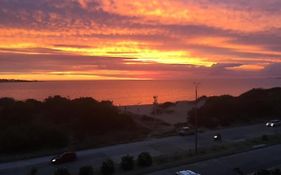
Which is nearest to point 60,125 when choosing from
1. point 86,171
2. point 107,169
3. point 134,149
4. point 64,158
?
point 134,149

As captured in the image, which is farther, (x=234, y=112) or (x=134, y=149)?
(x=234, y=112)

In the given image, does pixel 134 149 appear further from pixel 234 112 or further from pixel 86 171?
pixel 234 112

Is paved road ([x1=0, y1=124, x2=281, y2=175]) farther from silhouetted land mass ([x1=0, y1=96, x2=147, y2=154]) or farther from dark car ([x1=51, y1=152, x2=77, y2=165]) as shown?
silhouetted land mass ([x1=0, y1=96, x2=147, y2=154])

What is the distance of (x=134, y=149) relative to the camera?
43656mm

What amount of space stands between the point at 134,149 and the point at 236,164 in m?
12.6

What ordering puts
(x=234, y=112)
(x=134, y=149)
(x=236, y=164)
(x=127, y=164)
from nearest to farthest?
(x=127, y=164) → (x=236, y=164) → (x=134, y=149) → (x=234, y=112)

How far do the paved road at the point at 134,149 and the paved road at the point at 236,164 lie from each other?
7037 mm

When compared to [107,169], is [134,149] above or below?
below

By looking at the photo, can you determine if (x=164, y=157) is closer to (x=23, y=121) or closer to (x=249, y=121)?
(x=23, y=121)

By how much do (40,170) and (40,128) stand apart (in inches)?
562

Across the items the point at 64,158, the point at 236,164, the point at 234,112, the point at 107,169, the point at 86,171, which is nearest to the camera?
the point at 86,171

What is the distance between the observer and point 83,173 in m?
30.6

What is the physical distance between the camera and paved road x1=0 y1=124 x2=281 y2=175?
1407 inches

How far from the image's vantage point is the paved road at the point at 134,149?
35750mm
